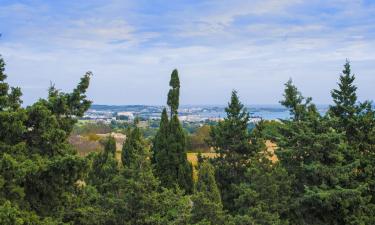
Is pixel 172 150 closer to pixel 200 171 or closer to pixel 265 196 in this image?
pixel 200 171

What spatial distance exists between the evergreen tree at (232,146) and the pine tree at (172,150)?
8.34 ft

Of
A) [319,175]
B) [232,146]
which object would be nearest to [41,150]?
[319,175]

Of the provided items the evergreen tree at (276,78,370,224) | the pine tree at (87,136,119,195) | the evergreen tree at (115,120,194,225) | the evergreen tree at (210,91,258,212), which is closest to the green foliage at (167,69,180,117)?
the evergreen tree at (210,91,258,212)

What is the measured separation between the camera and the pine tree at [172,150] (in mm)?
26805

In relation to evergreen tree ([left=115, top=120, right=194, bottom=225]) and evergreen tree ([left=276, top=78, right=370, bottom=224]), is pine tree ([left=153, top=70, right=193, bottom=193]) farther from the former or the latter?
evergreen tree ([left=115, top=120, right=194, bottom=225])

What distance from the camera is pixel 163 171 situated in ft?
88.8

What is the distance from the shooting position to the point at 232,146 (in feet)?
81.0

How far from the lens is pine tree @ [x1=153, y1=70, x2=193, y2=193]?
26805 mm

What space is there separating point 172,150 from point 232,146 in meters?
4.17

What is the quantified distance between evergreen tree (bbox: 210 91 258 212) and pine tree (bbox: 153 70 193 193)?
254 centimetres

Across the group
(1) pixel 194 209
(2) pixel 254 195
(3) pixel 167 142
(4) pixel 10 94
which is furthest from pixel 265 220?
(3) pixel 167 142

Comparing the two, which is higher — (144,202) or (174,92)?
(174,92)

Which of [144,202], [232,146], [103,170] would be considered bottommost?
[103,170]

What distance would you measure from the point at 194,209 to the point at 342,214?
7823 millimetres
